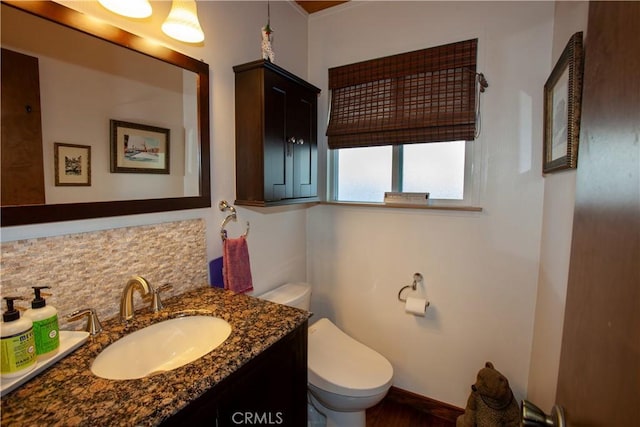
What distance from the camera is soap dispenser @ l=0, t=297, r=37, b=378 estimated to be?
28.1 inches

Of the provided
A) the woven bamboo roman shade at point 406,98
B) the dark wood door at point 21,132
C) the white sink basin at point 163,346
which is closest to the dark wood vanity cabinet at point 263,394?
the white sink basin at point 163,346

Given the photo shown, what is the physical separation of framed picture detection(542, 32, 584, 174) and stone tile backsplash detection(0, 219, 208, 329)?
1.50 meters

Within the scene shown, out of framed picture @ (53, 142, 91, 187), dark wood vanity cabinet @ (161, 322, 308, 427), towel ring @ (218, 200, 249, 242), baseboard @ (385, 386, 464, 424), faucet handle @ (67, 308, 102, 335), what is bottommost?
baseboard @ (385, 386, 464, 424)

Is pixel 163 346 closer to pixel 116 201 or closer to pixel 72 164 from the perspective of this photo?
pixel 116 201

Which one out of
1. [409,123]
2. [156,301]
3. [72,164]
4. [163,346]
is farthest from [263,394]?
[409,123]

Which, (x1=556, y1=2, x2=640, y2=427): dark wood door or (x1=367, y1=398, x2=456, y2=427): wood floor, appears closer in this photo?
(x1=556, y1=2, x2=640, y2=427): dark wood door

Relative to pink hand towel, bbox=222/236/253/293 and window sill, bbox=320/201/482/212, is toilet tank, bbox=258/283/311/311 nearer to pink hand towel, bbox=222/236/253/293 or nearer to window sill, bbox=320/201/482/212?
pink hand towel, bbox=222/236/253/293

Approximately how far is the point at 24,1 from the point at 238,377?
1.26 meters

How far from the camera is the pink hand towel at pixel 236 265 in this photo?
147cm

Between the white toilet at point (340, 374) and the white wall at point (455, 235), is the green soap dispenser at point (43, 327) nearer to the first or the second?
the white toilet at point (340, 374)

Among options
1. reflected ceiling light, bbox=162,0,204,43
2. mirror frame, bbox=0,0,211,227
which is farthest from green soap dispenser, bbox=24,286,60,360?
reflected ceiling light, bbox=162,0,204,43

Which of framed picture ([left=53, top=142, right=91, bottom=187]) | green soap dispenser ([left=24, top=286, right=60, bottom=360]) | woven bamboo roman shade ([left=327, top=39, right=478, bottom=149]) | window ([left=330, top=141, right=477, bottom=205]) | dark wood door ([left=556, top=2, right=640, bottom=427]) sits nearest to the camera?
dark wood door ([left=556, top=2, right=640, bottom=427])

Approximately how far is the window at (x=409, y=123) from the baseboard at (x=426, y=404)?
1.24 m

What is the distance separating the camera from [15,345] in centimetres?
72
